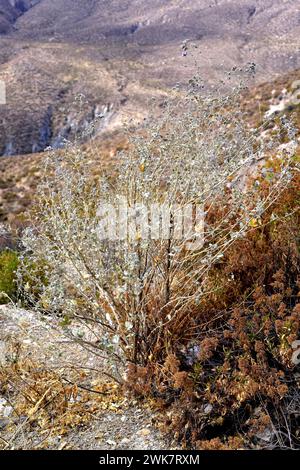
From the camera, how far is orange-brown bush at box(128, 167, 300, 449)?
2.52m

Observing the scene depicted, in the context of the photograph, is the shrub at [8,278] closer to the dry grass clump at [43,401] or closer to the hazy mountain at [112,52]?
the hazy mountain at [112,52]

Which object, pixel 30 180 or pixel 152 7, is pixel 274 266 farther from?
pixel 152 7

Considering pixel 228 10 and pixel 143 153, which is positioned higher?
pixel 228 10

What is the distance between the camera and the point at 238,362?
9.02 feet

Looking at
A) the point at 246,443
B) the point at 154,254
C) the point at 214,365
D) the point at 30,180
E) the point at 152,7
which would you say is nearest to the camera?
the point at 246,443

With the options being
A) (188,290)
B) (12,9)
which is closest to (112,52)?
(188,290)

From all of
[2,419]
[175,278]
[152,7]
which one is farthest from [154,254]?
[152,7]

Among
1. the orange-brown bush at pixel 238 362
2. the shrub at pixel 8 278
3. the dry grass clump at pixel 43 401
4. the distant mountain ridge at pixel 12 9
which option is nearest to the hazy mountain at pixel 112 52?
the distant mountain ridge at pixel 12 9

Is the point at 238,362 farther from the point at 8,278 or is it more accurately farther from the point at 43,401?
the point at 8,278

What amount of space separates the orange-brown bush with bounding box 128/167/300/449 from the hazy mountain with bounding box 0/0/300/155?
1.60m

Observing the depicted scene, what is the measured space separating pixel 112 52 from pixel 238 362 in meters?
84.0

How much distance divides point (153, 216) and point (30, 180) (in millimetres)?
13838

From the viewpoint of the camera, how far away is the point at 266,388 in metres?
2.54

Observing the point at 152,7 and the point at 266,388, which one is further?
the point at 152,7
